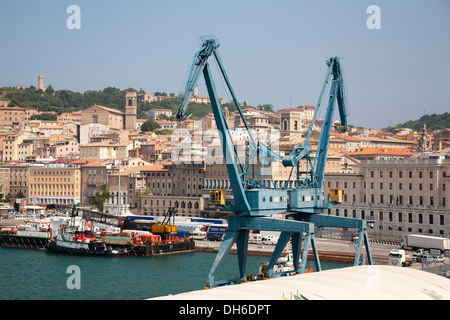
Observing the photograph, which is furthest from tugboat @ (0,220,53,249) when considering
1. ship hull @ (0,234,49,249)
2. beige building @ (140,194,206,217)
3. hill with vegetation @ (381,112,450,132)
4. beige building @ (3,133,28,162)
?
hill with vegetation @ (381,112,450,132)

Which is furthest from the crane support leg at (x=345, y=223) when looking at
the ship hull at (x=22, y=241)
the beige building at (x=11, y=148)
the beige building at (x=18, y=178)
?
the beige building at (x=11, y=148)

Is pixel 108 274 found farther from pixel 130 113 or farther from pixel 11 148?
pixel 130 113

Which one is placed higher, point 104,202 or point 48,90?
point 48,90

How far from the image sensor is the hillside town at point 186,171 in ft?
156

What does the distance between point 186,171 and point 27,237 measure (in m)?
19.7

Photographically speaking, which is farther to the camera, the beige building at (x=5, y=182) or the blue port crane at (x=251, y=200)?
the beige building at (x=5, y=182)

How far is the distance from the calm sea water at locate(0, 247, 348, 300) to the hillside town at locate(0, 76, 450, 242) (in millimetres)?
6570

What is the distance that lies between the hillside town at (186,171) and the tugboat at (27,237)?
14.7m

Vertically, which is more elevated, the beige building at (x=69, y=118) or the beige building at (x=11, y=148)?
the beige building at (x=69, y=118)

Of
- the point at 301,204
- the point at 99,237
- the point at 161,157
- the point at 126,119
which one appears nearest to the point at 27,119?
the point at 126,119

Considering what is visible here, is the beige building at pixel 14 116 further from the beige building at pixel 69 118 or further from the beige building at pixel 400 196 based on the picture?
the beige building at pixel 400 196

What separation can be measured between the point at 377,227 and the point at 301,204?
23.4 meters

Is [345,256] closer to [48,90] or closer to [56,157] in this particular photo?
[56,157]
